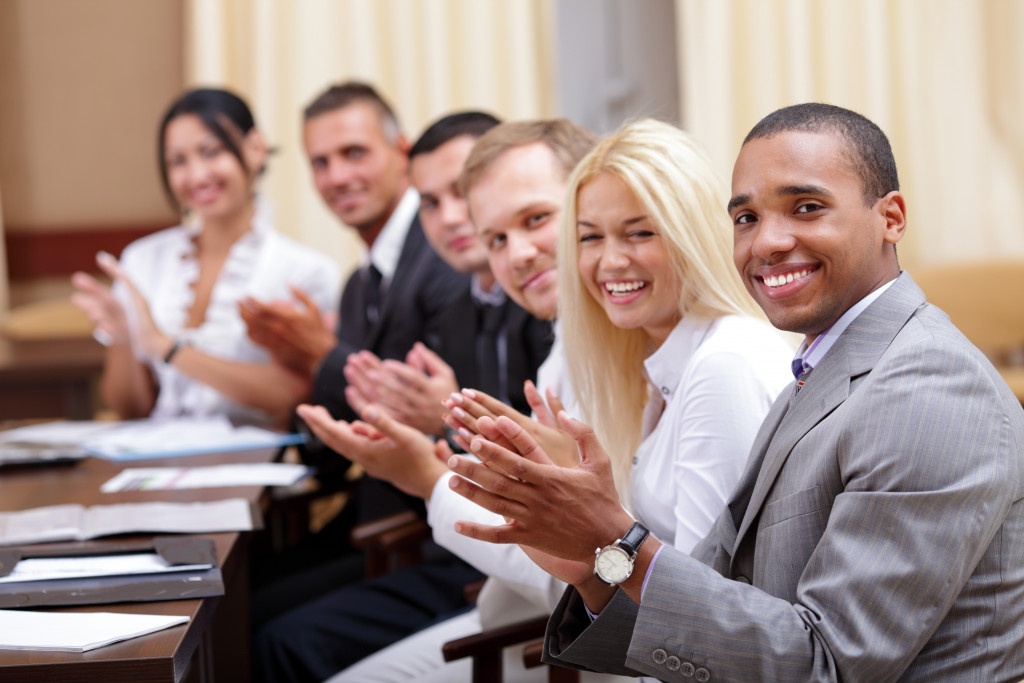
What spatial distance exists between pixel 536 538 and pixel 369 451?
2.13 ft

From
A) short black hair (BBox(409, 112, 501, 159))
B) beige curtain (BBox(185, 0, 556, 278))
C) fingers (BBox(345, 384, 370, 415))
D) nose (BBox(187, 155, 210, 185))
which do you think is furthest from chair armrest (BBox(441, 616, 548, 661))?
beige curtain (BBox(185, 0, 556, 278))

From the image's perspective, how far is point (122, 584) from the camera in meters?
1.23

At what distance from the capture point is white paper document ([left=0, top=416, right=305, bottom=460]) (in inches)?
90.1

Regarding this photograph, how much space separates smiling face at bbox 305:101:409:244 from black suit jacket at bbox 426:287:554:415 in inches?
25.9

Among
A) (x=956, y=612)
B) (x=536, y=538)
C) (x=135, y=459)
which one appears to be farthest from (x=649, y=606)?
(x=135, y=459)

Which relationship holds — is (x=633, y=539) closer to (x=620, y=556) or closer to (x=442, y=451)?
(x=620, y=556)

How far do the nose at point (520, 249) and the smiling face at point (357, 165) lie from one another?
122 centimetres

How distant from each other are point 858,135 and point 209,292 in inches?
101

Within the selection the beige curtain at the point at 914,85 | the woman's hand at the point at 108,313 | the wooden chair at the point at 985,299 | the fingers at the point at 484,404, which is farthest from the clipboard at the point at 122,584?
the beige curtain at the point at 914,85

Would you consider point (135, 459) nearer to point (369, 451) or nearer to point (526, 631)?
point (369, 451)

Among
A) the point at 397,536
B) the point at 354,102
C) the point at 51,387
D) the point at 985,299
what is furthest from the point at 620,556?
the point at 985,299

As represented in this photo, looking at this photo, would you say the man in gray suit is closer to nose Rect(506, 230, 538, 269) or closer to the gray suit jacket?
the gray suit jacket

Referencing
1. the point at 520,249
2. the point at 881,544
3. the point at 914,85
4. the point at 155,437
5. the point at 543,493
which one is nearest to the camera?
the point at 881,544

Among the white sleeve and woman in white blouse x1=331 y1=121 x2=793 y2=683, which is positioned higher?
woman in white blouse x1=331 y1=121 x2=793 y2=683
